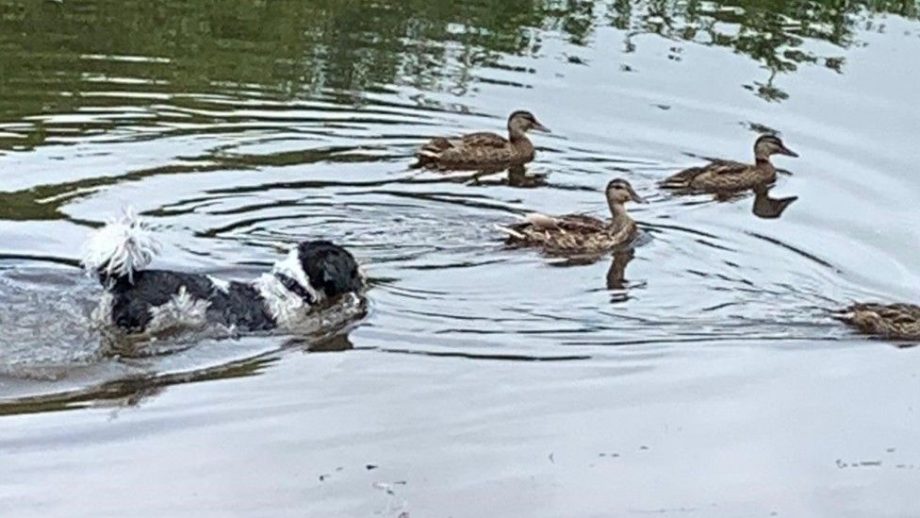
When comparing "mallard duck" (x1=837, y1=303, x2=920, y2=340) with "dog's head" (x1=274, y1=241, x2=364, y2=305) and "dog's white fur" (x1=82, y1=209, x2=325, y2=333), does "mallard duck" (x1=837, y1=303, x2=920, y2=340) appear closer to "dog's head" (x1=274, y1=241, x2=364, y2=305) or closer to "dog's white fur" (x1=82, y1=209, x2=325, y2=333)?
"dog's head" (x1=274, y1=241, x2=364, y2=305)

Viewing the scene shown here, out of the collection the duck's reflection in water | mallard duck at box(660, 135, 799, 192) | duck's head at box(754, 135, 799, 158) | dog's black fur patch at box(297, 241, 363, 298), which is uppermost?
duck's head at box(754, 135, 799, 158)

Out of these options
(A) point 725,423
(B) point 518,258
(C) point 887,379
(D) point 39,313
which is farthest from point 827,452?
(D) point 39,313

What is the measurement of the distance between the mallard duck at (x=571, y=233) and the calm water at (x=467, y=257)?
6.1 inches

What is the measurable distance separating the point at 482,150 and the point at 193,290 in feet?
12.0

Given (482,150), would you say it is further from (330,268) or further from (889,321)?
(889,321)

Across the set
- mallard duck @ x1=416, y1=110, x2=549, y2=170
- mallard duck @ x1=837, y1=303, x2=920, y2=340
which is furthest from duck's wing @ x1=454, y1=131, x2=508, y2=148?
mallard duck @ x1=837, y1=303, x2=920, y2=340

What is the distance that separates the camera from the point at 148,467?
7203 millimetres

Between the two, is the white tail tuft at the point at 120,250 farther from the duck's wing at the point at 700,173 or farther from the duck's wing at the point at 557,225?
the duck's wing at the point at 700,173

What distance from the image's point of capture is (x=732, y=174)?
1220 cm

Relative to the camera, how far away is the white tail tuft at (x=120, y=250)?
909 centimetres

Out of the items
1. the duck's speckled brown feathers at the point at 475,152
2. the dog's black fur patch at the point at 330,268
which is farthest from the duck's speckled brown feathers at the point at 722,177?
the dog's black fur patch at the point at 330,268

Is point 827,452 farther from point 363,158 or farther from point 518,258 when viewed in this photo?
point 363,158

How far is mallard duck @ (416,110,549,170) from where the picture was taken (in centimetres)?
1247

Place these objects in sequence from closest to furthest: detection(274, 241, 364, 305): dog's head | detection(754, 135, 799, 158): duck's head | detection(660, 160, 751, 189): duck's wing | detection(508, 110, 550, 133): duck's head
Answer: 1. detection(274, 241, 364, 305): dog's head
2. detection(660, 160, 751, 189): duck's wing
3. detection(754, 135, 799, 158): duck's head
4. detection(508, 110, 550, 133): duck's head
